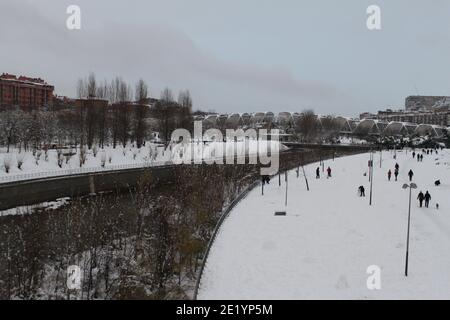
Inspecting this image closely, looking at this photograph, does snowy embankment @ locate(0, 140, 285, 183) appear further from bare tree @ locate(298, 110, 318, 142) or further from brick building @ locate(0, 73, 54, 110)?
brick building @ locate(0, 73, 54, 110)

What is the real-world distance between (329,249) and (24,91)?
105179mm

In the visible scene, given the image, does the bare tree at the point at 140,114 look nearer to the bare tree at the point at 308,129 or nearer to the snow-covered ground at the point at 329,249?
the snow-covered ground at the point at 329,249

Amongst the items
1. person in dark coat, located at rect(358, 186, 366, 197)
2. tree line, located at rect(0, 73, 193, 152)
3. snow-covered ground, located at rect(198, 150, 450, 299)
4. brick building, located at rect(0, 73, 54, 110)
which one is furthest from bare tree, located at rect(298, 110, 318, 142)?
person in dark coat, located at rect(358, 186, 366, 197)

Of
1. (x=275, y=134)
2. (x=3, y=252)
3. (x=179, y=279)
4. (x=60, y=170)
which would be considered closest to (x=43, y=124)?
(x=60, y=170)

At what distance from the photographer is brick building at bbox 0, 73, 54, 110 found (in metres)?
103

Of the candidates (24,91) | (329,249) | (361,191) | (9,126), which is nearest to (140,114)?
Result: (9,126)

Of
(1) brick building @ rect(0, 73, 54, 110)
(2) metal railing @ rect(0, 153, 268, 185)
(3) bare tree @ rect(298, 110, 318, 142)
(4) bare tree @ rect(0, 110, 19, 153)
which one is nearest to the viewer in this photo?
(2) metal railing @ rect(0, 153, 268, 185)

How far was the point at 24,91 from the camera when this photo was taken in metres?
108

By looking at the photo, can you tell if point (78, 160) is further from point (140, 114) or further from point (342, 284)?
point (342, 284)

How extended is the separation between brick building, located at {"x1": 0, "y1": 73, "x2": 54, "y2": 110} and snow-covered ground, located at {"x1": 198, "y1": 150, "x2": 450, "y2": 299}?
3330 inches

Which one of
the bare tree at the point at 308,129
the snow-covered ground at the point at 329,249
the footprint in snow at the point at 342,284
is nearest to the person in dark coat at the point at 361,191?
the snow-covered ground at the point at 329,249

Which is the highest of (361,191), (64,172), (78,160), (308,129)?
(308,129)

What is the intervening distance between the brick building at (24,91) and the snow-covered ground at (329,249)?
3330 inches

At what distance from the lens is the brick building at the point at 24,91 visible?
4040 inches
